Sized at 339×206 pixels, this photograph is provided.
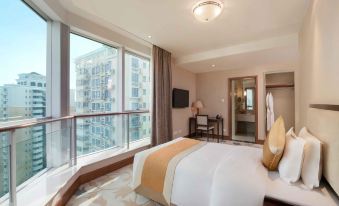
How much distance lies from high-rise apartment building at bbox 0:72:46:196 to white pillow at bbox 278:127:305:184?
7.97 ft

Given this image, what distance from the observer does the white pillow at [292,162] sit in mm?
1385

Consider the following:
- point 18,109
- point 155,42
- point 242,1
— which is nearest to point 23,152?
point 18,109

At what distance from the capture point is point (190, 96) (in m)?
5.50

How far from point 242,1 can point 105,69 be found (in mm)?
2587

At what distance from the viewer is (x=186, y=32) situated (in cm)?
297

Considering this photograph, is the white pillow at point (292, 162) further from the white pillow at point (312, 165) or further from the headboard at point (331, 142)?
the headboard at point (331, 142)

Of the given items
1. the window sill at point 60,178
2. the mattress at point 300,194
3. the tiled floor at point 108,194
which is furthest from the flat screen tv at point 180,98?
the mattress at point 300,194

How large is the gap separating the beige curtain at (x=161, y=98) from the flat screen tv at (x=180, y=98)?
351mm

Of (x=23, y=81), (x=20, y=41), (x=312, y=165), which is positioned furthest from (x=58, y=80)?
(x=312, y=165)

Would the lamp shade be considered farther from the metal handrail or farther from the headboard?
the headboard

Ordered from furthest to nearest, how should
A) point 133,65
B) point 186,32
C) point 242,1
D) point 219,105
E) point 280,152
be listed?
point 219,105 < point 133,65 < point 186,32 < point 242,1 < point 280,152

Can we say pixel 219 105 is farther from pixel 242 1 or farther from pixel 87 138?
pixel 87 138

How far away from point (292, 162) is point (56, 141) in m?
2.77

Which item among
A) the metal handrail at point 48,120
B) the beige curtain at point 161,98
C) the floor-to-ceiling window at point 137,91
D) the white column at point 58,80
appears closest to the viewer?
the metal handrail at point 48,120
